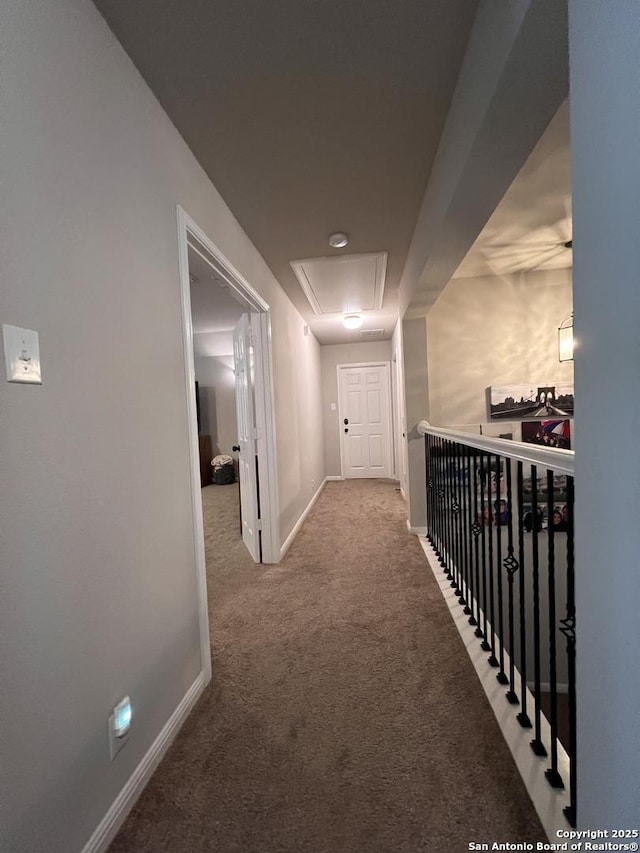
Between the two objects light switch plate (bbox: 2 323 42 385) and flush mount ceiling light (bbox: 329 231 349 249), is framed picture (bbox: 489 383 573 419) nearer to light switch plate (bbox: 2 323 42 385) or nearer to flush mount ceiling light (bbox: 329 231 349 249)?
flush mount ceiling light (bbox: 329 231 349 249)

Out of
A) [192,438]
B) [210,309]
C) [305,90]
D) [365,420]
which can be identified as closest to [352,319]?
[210,309]

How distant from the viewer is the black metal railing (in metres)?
1.05

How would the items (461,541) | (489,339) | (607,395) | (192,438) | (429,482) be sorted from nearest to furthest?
(607,395)
(192,438)
(461,541)
(429,482)
(489,339)

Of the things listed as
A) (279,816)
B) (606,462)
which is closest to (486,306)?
(606,462)

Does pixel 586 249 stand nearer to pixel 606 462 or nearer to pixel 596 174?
pixel 596 174

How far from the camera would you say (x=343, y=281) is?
3.44 metres

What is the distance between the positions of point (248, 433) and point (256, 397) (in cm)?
30

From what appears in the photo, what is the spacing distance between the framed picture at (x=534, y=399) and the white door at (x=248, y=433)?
224 cm

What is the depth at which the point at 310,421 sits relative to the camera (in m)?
5.12

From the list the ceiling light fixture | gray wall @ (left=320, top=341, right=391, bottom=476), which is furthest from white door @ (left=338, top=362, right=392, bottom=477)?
the ceiling light fixture

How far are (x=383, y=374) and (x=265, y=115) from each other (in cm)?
520

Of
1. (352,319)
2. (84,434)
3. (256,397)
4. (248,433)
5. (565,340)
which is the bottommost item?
(248,433)

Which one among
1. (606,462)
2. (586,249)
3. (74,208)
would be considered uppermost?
(74,208)

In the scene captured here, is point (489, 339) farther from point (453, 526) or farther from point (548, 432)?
point (453, 526)
